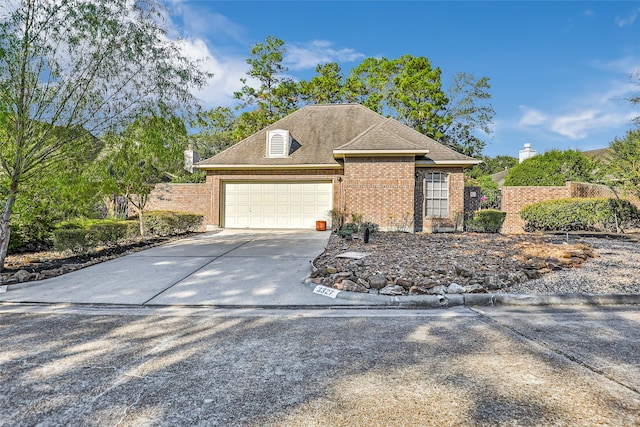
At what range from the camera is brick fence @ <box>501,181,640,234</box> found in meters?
13.8

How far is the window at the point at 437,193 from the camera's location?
13344mm

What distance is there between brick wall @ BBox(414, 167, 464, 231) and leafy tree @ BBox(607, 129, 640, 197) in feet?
14.7

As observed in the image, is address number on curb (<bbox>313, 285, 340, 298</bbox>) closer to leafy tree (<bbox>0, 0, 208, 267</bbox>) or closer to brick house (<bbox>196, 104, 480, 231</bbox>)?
leafy tree (<bbox>0, 0, 208, 267</bbox>)

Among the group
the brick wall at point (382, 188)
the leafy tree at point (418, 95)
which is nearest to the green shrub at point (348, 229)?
the brick wall at point (382, 188)

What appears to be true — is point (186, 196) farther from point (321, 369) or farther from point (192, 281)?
point (321, 369)

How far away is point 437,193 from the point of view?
13359mm

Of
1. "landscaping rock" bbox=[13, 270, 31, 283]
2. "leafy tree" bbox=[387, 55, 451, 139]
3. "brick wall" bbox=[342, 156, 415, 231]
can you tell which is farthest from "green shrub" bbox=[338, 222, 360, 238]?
"leafy tree" bbox=[387, 55, 451, 139]

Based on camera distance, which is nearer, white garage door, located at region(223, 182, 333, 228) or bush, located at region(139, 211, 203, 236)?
bush, located at region(139, 211, 203, 236)

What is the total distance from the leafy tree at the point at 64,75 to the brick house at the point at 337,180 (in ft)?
23.2

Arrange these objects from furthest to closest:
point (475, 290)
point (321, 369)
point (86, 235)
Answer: point (86, 235)
point (475, 290)
point (321, 369)

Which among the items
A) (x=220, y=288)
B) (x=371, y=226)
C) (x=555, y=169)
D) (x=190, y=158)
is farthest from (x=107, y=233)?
(x=190, y=158)

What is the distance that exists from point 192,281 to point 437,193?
10.4 metres

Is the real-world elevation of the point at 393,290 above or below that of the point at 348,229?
below

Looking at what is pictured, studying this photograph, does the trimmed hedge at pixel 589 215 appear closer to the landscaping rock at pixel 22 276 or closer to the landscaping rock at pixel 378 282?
the landscaping rock at pixel 378 282
